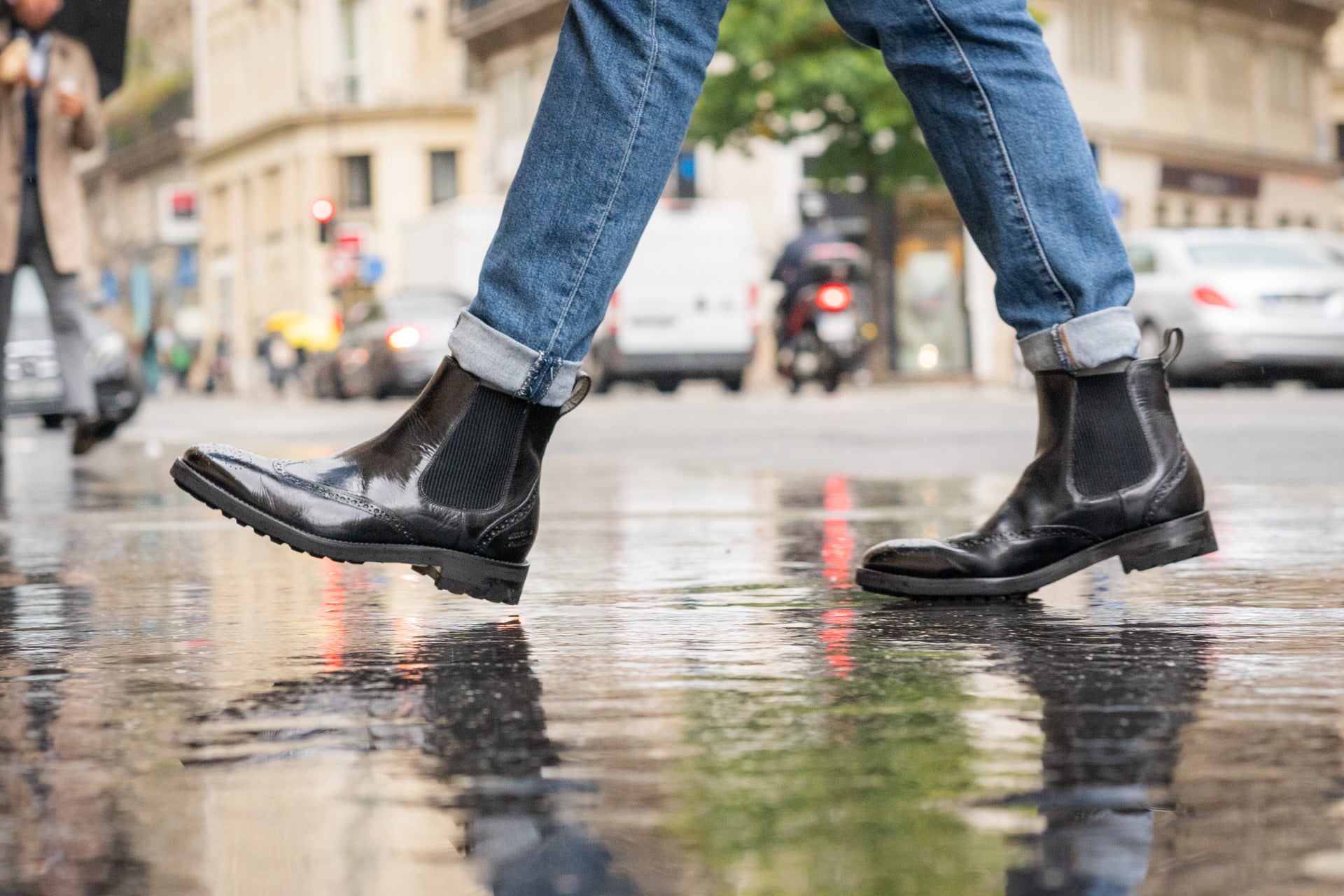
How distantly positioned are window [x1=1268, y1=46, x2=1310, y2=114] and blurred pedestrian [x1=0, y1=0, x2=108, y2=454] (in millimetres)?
38113

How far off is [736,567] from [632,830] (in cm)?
195

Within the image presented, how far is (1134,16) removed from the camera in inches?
1517

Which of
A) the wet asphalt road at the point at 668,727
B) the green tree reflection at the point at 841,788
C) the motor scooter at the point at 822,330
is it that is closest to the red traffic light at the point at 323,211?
the motor scooter at the point at 822,330

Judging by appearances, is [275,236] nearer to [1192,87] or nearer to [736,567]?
[1192,87]

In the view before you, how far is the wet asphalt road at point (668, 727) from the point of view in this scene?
1427mm

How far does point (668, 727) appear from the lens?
1920mm

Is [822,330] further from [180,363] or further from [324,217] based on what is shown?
[180,363]

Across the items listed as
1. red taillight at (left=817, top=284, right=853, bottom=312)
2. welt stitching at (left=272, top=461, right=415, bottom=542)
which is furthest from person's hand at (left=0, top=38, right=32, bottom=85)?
red taillight at (left=817, top=284, right=853, bottom=312)

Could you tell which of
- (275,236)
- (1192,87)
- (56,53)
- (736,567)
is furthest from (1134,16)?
(736,567)

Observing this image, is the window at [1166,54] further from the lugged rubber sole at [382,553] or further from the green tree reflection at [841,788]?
the green tree reflection at [841,788]

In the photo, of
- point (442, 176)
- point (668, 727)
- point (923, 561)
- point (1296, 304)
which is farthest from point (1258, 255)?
point (442, 176)

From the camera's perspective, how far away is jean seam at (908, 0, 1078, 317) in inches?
115

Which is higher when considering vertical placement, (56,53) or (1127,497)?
(56,53)

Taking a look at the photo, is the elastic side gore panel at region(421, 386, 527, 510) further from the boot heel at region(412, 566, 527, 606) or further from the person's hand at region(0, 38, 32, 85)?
the person's hand at region(0, 38, 32, 85)
